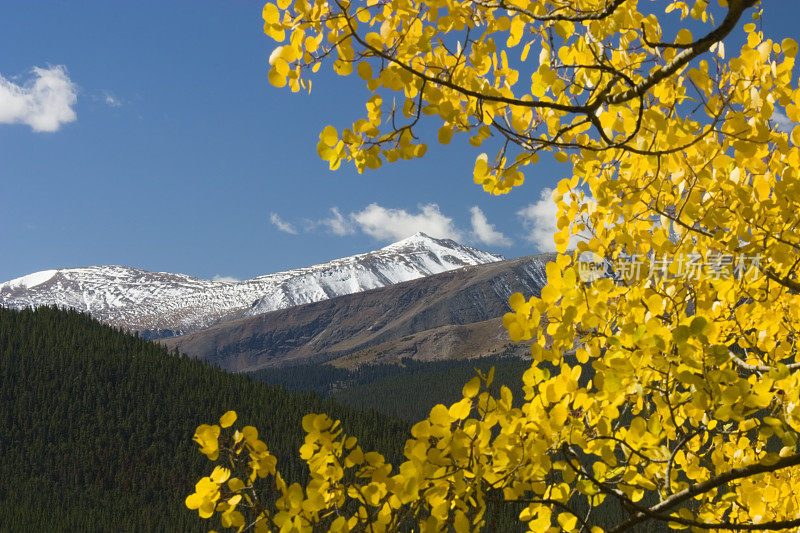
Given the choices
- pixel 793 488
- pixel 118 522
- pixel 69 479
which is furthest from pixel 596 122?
pixel 69 479

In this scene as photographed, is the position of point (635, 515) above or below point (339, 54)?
below

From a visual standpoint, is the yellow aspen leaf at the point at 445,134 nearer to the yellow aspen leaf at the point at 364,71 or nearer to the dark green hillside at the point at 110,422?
the yellow aspen leaf at the point at 364,71

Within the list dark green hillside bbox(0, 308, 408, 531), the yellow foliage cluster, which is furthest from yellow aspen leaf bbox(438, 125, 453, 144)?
dark green hillside bbox(0, 308, 408, 531)

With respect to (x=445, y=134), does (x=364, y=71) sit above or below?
above

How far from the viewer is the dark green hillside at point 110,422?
8738 cm

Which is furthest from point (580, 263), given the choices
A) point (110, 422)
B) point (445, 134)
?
point (110, 422)

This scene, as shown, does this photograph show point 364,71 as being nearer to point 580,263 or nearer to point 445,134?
point 445,134

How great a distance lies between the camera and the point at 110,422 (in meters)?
115

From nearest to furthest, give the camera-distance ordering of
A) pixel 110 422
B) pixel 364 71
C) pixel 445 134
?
pixel 364 71 < pixel 445 134 < pixel 110 422

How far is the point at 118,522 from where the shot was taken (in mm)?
79875

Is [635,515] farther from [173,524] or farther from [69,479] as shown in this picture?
[69,479]

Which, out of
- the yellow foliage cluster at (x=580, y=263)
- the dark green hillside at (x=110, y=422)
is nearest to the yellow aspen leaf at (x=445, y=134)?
the yellow foliage cluster at (x=580, y=263)

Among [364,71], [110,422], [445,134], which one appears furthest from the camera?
[110,422]

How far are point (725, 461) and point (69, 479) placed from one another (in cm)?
11364
